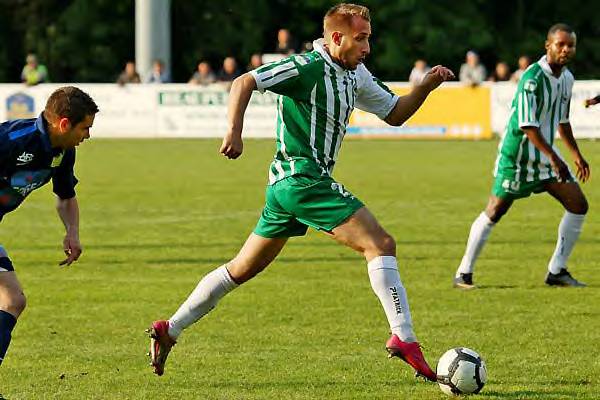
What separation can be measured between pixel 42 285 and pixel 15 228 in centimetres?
428

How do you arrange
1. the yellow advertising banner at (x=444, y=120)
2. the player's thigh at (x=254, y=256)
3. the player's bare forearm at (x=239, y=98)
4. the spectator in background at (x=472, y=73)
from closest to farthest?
the player's bare forearm at (x=239, y=98)
the player's thigh at (x=254, y=256)
the yellow advertising banner at (x=444, y=120)
the spectator in background at (x=472, y=73)

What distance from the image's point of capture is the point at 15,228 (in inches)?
579

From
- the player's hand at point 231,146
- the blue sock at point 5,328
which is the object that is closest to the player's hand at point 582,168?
the player's hand at point 231,146

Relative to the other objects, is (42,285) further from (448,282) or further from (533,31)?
(533,31)

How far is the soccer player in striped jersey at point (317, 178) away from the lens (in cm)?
663

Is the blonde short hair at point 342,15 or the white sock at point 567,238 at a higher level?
the blonde short hair at point 342,15

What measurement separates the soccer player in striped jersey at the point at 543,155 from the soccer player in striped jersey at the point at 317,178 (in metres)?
3.03

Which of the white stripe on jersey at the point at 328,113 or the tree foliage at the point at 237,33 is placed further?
the tree foliage at the point at 237,33

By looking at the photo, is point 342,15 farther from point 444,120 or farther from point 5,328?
point 444,120

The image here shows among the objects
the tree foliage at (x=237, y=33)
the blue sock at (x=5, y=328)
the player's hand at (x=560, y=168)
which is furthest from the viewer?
the tree foliage at (x=237, y=33)

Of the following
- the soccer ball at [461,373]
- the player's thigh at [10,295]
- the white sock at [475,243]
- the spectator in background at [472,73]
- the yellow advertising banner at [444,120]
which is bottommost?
the yellow advertising banner at [444,120]

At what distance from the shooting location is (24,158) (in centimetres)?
617

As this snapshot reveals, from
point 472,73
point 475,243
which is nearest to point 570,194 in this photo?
point 475,243

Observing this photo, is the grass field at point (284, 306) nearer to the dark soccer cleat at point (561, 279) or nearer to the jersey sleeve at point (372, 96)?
the dark soccer cleat at point (561, 279)
